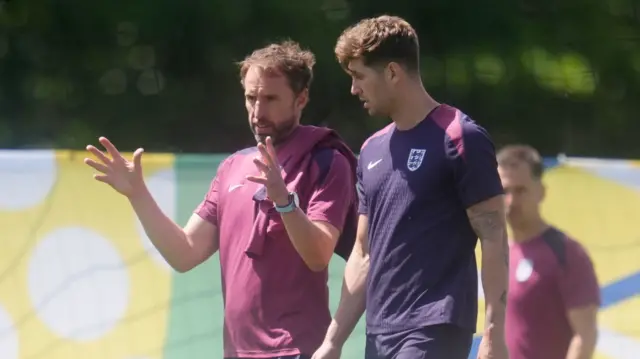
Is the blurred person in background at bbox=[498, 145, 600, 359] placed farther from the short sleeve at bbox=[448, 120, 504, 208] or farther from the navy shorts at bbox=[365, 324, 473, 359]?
the short sleeve at bbox=[448, 120, 504, 208]

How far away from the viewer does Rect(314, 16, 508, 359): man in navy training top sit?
2572 millimetres

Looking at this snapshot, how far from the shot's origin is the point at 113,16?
22.7ft

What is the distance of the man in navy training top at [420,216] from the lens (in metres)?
2.57

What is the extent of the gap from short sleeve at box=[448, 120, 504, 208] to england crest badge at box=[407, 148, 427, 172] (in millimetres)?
77

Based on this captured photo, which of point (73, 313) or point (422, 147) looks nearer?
point (422, 147)

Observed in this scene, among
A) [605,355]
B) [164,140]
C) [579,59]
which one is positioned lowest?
[605,355]

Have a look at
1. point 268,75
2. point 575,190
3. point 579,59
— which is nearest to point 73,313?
point 268,75

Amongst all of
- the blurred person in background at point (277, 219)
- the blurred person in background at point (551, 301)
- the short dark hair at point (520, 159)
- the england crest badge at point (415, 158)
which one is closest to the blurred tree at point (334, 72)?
the short dark hair at point (520, 159)

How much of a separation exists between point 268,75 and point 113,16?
4122mm

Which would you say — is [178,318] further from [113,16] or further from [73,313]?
[113,16]

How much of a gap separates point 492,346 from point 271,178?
704mm

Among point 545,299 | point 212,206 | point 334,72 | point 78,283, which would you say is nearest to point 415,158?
point 212,206

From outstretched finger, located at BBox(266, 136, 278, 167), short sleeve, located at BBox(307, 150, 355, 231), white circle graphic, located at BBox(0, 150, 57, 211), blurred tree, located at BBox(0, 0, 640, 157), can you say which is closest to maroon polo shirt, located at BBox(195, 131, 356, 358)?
short sleeve, located at BBox(307, 150, 355, 231)

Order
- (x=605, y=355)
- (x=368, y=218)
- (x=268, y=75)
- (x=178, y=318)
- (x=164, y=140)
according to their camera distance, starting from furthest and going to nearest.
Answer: (x=164, y=140), (x=178, y=318), (x=605, y=355), (x=268, y=75), (x=368, y=218)
